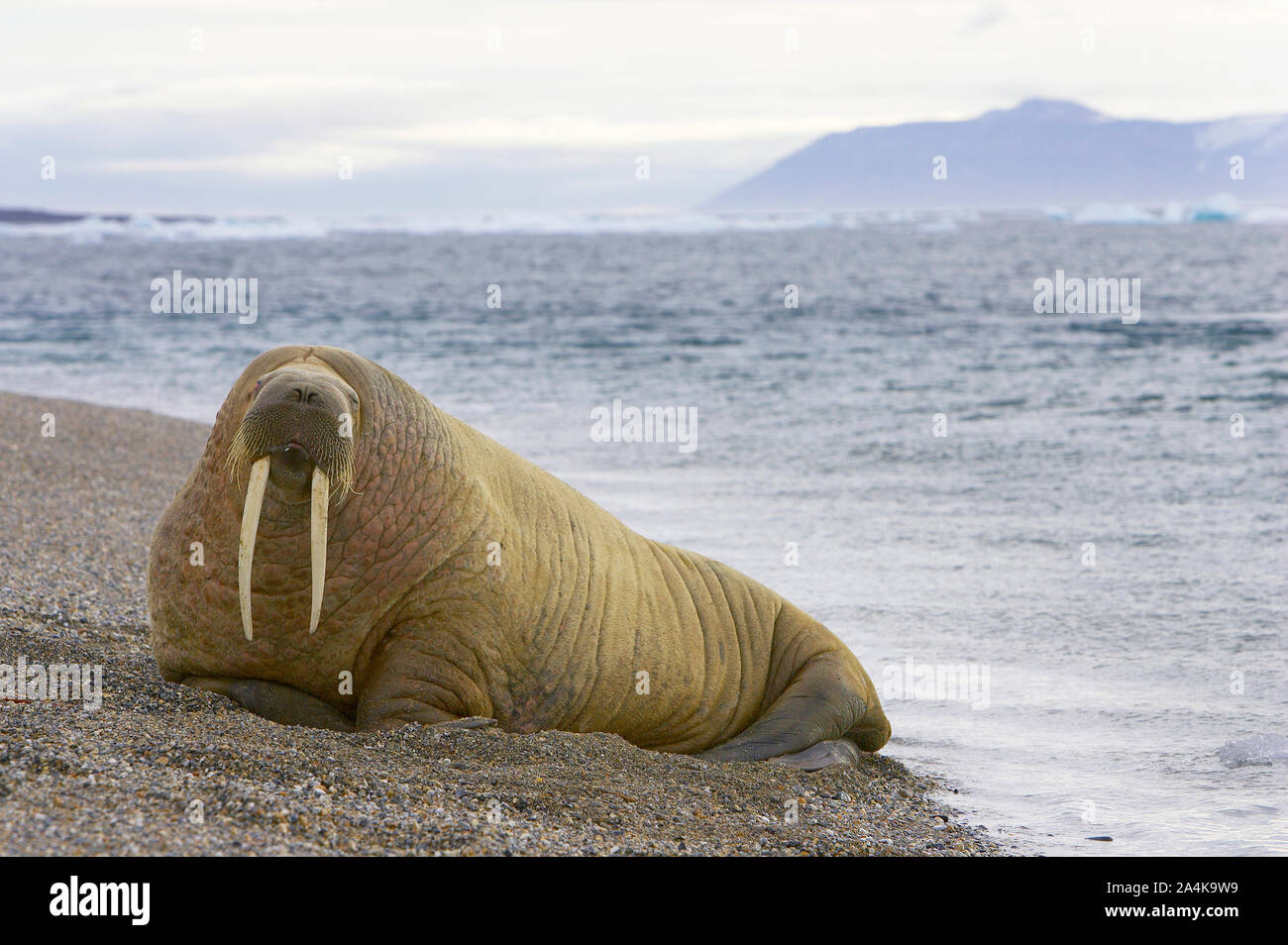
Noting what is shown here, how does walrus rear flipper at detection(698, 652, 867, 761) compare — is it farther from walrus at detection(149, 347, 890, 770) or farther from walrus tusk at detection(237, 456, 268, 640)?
walrus tusk at detection(237, 456, 268, 640)

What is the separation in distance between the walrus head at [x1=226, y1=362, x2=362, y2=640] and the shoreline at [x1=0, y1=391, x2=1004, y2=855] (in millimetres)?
470

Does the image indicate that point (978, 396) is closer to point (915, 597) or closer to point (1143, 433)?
point (1143, 433)

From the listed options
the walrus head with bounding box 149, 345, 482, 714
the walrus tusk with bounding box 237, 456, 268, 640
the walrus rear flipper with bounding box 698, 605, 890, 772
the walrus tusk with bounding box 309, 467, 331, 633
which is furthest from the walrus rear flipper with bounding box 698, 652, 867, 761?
the walrus tusk with bounding box 237, 456, 268, 640

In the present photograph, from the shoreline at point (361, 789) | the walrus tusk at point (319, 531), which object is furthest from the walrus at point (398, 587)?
the shoreline at point (361, 789)

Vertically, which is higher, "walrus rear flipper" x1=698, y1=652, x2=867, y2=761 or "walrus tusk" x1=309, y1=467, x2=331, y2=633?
"walrus tusk" x1=309, y1=467, x2=331, y2=633

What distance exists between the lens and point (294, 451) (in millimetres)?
3938

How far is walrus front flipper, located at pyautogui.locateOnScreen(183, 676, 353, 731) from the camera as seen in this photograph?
422cm

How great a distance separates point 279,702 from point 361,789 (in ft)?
2.56

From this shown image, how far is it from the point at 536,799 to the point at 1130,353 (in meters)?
19.2

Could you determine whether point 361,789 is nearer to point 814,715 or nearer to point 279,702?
point 279,702

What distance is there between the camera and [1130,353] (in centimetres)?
2109

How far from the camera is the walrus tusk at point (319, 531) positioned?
3.90 meters

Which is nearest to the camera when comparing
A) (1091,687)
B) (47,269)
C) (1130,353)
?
(1091,687)
